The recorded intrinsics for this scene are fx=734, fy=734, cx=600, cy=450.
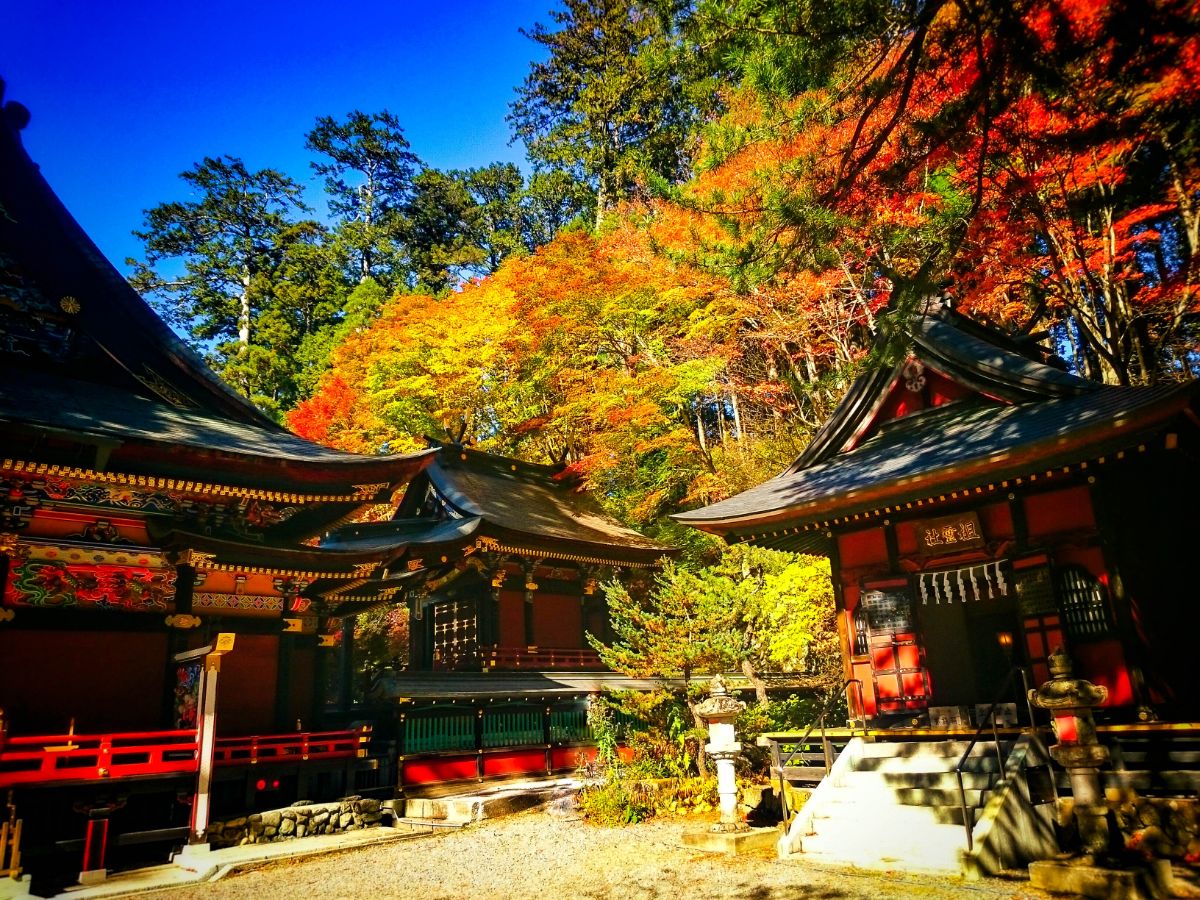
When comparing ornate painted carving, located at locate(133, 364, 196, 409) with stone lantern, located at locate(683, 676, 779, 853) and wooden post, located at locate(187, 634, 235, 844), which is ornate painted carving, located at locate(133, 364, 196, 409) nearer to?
wooden post, located at locate(187, 634, 235, 844)

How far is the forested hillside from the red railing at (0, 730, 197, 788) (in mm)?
9668

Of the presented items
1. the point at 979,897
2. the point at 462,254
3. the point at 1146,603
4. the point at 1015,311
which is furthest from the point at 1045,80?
the point at 462,254

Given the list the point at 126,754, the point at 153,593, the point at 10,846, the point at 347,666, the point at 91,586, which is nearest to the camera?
the point at 10,846

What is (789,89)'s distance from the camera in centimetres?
621

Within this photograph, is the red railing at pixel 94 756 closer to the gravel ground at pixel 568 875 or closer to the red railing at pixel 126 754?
the red railing at pixel 126 754

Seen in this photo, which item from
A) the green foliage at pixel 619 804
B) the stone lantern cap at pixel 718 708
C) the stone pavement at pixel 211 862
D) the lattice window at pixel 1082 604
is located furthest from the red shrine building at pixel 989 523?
the stone pavement at pixel 211 862

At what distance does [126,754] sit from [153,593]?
235cm

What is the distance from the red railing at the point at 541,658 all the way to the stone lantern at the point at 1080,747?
490 inches

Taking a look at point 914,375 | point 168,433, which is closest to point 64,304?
point 168,433

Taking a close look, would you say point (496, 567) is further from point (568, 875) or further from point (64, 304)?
point (568, 875)

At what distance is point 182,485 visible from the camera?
1070 centimetres

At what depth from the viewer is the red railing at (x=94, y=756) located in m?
8.73

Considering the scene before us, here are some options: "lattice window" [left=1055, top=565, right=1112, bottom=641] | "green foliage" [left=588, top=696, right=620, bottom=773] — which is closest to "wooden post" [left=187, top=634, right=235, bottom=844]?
"green foliage" [left=588, top=696, right=620, bottom=773]

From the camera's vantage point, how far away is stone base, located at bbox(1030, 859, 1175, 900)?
579cm
